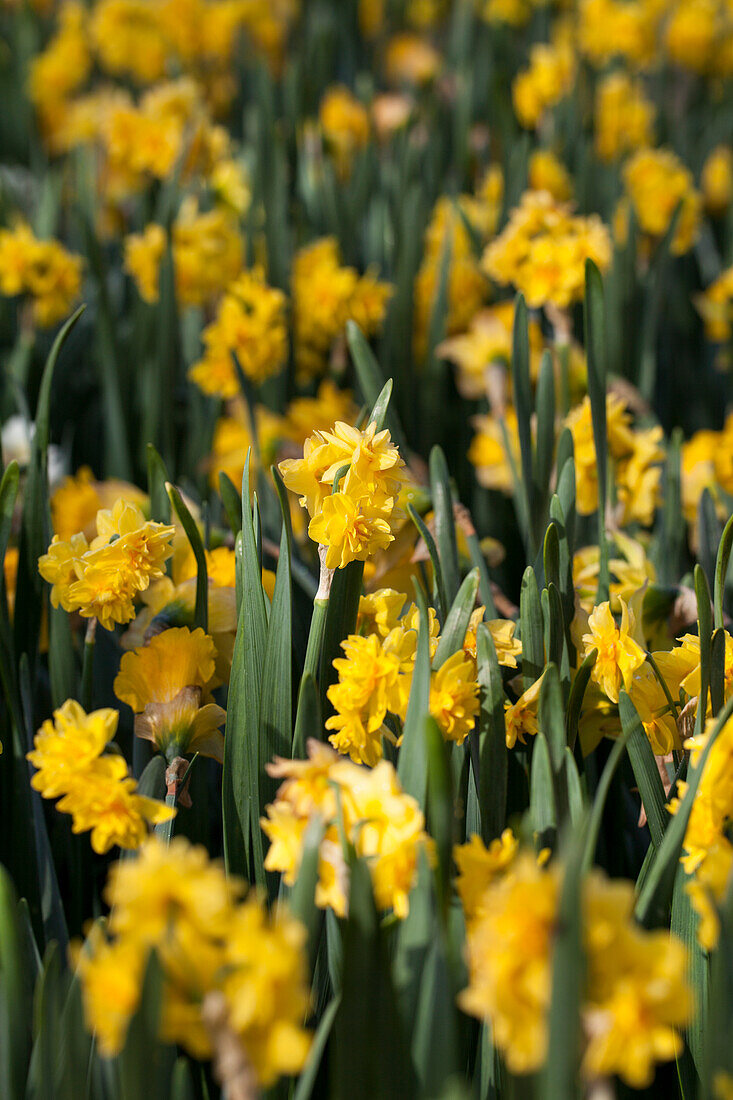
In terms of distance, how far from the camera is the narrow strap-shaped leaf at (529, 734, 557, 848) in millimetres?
597

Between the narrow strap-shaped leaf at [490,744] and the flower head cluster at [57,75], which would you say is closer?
the narrow strap-shaped leaf at [490,744]

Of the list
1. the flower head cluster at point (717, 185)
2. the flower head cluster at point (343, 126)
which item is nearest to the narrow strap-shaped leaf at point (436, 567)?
the flower head cluster at point (343, 126)

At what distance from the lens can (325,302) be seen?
152 cm

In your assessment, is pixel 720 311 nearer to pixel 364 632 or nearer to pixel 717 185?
pixel 717 185

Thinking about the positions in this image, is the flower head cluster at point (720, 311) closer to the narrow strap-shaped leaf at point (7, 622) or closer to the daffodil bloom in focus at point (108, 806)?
the narrow strap-shaped leaf at point (7, 622)

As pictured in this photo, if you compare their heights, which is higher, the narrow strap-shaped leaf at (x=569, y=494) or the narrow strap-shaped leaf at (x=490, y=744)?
the narrow strap-shaped leaf at (x=569, y=494)

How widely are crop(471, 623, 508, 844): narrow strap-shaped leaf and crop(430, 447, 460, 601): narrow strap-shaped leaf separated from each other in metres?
0.18

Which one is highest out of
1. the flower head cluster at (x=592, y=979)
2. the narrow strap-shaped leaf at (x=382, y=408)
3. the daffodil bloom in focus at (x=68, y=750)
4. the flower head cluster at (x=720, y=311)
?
the narrow strap-shaped leaf at (x=382, y=408)

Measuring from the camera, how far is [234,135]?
2.65m

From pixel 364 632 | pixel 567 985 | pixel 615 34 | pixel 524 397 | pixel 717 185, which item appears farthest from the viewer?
pixel 615 34

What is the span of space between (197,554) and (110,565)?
7 centimetres

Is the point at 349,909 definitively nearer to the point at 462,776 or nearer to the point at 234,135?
the point at 462,776

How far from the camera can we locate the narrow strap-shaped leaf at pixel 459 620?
0.68 meters

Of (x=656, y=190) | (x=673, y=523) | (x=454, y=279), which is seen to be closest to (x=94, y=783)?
(x=673, y=523)
